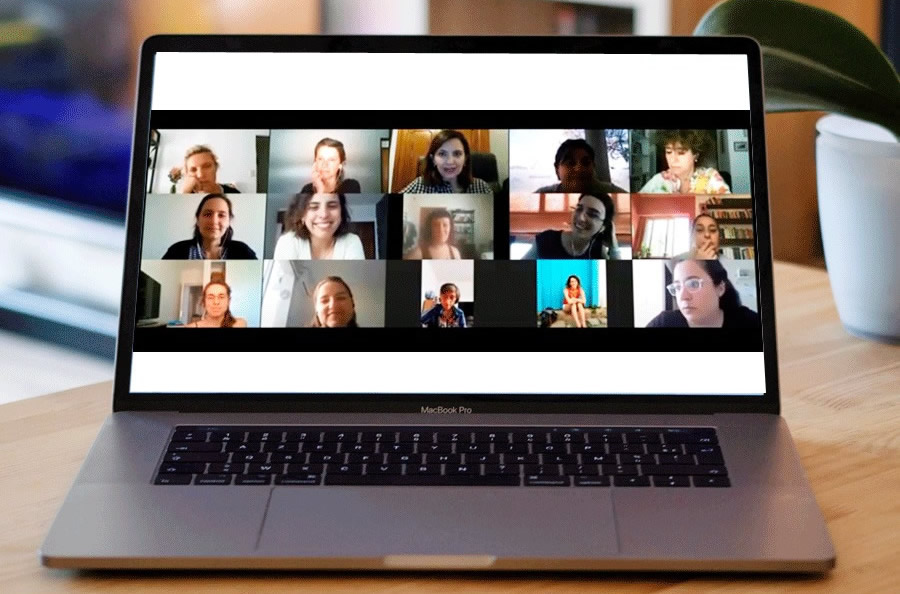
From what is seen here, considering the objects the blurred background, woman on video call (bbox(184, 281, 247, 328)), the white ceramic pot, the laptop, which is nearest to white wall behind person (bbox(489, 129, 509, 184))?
the laptop

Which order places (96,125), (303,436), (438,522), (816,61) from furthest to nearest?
(96,125) → (816,61) → (303,436) → (438,522)

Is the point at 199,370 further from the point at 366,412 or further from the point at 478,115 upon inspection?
the point at 478,115

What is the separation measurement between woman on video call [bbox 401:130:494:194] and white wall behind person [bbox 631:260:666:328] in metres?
0.13

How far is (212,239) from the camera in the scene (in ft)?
2.66

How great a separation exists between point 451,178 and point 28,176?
206cm

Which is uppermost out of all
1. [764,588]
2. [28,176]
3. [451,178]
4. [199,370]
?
[28,176]

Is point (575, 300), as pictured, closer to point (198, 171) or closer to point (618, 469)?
point (618, 469)

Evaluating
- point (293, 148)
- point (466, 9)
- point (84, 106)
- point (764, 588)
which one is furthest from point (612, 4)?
point (764, 588)

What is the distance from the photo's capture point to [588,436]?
74 centimetres

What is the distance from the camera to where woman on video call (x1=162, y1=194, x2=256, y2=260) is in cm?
81

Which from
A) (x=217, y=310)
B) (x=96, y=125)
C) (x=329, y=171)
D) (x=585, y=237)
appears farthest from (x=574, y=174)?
(x=96, y=125)

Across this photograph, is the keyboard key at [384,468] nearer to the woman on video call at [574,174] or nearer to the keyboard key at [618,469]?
the keyboard key at [618,469]

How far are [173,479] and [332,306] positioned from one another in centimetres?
18

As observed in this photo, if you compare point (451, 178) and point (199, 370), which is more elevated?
point (451, 178)
